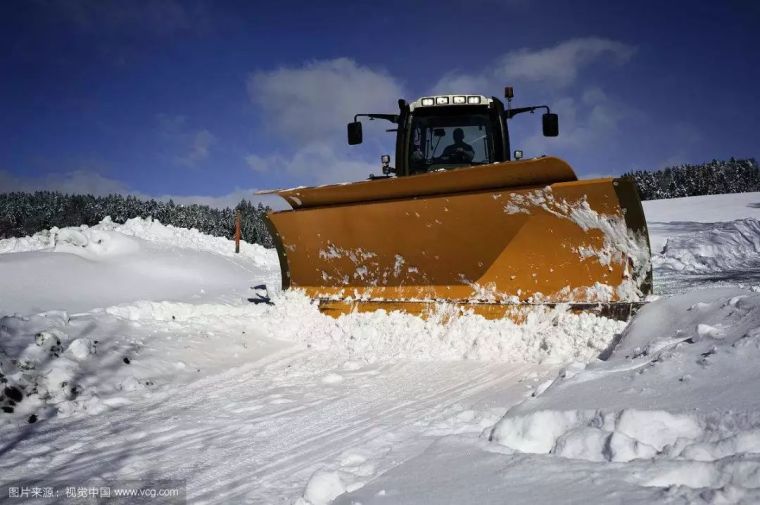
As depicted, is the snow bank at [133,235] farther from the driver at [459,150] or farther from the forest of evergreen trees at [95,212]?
the forest of evergreen trees at [95,212]

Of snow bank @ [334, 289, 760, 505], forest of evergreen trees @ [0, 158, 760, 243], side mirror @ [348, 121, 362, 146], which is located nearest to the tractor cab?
side mirror @ [348, 121, 362, 146]

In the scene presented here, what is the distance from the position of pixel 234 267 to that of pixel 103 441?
310 inches

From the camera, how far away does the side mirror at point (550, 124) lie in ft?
16.9

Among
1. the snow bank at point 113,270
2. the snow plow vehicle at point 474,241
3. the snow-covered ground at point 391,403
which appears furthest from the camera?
the snow bank at point 113,270

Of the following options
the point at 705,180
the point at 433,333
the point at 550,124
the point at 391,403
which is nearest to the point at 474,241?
the point at 433,333

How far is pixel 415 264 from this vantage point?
4.18m

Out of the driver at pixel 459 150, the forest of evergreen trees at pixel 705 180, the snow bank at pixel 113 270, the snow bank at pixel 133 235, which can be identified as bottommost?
the snow bank at pixel 113 270

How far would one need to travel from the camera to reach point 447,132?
5512mm

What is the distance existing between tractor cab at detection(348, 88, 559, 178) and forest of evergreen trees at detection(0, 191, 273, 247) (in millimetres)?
49589

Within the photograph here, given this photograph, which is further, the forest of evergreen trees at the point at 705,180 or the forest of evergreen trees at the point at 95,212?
the forest of evergreen trees at the point at 95,212

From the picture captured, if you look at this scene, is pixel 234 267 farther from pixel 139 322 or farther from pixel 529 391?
pixel 529 391

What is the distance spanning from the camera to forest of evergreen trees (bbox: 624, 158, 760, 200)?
4719 centimetres

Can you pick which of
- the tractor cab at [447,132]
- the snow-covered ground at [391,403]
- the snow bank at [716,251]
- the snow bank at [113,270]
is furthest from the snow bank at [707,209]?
the snow-covered ground at [391,403]

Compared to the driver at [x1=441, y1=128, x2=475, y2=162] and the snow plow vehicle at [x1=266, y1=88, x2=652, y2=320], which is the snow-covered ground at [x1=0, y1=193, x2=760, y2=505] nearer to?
the snow plow vehicle at [x1=266, y1=88, x2=652, y2=320]
